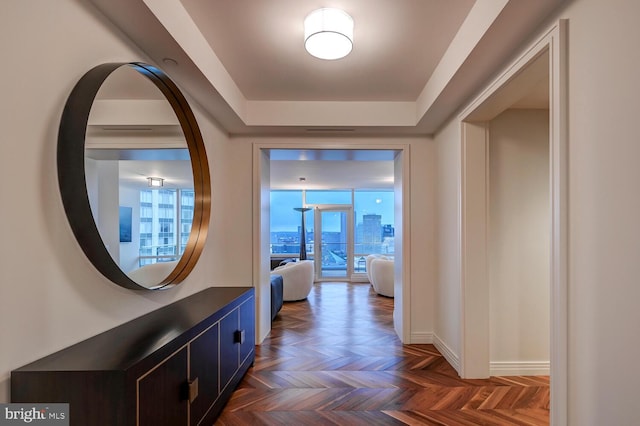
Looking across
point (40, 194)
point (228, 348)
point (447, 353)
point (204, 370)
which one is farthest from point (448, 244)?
point (40, 194)

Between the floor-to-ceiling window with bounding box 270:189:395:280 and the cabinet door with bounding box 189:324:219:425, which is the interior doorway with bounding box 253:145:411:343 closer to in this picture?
the cabinet door with bounding box 189:324:219:425

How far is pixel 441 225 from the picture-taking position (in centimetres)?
337

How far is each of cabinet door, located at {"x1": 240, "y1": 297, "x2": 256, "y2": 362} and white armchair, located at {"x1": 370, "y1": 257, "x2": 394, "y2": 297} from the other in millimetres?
3767

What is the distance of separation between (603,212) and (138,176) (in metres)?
2.25

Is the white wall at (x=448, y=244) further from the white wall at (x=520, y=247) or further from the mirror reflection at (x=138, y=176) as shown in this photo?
the mirror reflection at (x=138, y=176)

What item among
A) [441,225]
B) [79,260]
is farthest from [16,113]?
[441,225]

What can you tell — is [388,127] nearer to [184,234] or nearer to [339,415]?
[184,234]

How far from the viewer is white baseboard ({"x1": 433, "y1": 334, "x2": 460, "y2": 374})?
2896mm

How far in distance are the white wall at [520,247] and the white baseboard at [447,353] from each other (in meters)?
0.29

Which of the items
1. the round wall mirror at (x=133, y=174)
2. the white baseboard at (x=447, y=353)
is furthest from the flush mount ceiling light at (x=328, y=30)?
the white baseboard at (x=447, y=353)

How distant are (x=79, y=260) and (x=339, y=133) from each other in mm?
2706

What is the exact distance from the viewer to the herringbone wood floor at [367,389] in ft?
7.24

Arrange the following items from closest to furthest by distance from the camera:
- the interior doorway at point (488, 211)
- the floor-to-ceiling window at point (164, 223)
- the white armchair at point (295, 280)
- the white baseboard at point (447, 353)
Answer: the interior doorway at point (488, 211), the floor-to-ceiling window at point (164, 223), the white baseboard at point (447, 353), the white armchair at point (295, 280)

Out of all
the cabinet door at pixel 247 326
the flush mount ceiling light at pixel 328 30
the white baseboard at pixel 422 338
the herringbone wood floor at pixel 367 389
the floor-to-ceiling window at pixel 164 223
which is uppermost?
the flush mount ceiling light at pixel 328 30
